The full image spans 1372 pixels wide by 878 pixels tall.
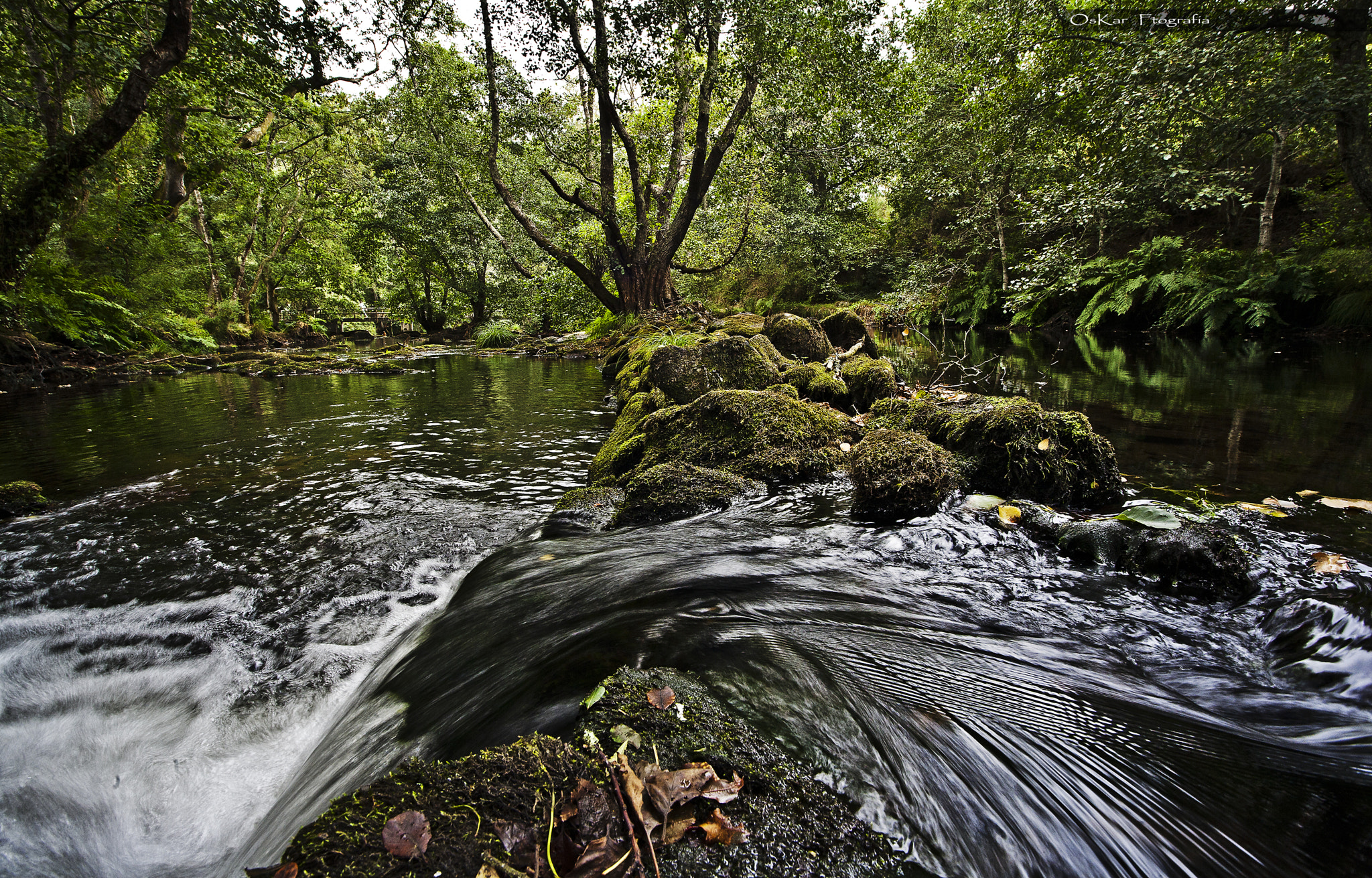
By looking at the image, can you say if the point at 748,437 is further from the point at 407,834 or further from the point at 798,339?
the point at 798,339

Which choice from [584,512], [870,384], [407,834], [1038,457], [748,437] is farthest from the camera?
[870,384]

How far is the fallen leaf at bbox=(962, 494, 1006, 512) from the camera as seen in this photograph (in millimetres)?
3471

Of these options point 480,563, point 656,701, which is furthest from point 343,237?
point 656,701

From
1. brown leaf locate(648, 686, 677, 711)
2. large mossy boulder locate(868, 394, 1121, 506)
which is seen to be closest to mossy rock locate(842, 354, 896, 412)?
large mossy boulder locate(868, 394, 1121, 506)

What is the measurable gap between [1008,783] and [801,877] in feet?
2.51

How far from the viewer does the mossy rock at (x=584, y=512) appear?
389cm

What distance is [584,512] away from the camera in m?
4.01

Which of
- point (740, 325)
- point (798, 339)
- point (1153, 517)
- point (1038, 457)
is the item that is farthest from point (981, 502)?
point (740, 325)

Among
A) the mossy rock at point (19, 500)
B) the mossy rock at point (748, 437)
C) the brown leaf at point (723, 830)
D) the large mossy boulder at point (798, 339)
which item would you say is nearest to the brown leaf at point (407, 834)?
the brown leaf at point (723, 830)

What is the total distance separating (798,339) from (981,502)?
565 centimetres

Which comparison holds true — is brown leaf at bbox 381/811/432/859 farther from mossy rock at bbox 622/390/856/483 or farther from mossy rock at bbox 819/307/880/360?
mossy rock at bbox 819/307/880/360

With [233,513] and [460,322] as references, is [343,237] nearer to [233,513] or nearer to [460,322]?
[460,322]

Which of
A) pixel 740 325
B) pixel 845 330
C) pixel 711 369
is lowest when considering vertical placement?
pixel 711 369

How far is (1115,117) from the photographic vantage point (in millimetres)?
8055
